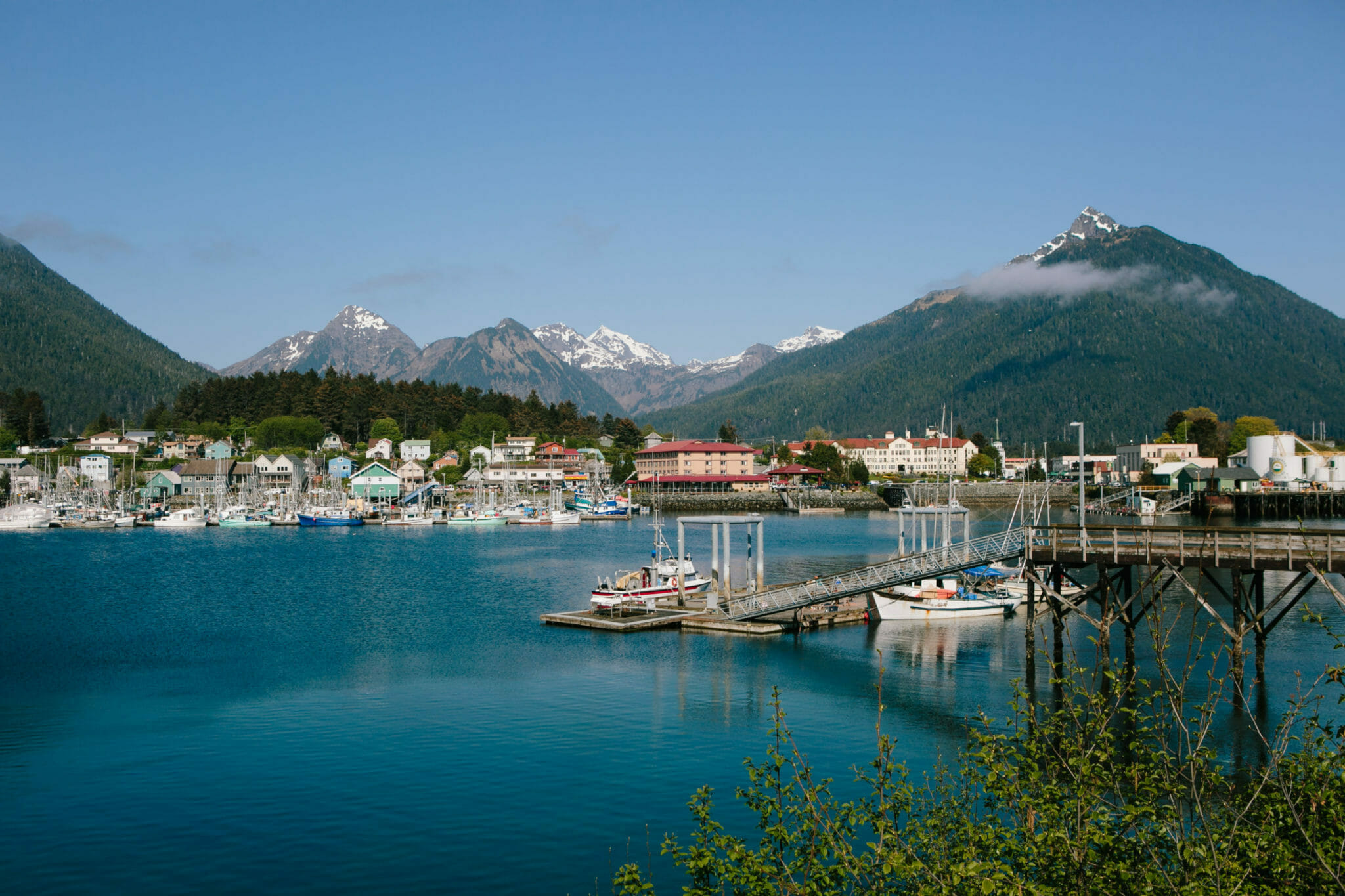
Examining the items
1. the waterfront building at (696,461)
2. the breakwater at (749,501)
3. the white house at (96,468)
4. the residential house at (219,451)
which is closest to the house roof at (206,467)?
the residential house at (219,451)

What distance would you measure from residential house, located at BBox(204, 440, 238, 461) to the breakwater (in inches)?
2508

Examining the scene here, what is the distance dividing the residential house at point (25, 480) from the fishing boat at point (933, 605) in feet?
433

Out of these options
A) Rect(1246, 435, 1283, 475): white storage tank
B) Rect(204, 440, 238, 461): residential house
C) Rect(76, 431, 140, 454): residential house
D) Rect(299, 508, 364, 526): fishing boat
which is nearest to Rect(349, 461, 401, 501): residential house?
Rect(299, 508, 364, 526): fishing boat

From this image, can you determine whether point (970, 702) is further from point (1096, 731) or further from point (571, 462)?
point (571, 462)

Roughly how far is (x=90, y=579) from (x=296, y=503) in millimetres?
66656

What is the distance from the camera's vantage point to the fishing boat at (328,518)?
11050cm

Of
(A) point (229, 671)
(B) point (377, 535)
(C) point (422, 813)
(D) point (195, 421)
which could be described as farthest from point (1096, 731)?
(D) point (195, 421)

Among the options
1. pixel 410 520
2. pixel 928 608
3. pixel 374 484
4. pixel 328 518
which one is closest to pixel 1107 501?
pixel 410 520

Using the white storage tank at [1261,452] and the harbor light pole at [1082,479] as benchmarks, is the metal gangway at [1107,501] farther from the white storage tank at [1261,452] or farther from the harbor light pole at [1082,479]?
the harbor light pole at [1082,479]

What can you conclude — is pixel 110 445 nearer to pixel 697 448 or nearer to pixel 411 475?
pixel 411 475

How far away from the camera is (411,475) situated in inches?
6043

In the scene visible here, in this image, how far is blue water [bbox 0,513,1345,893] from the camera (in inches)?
667

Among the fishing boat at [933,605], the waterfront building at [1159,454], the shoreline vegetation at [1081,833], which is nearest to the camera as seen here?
the shoreline vegetation at [1081,833]

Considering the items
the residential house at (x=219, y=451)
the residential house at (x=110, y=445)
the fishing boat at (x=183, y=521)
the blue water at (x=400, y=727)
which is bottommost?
the blue water at (x=400, y=727)
